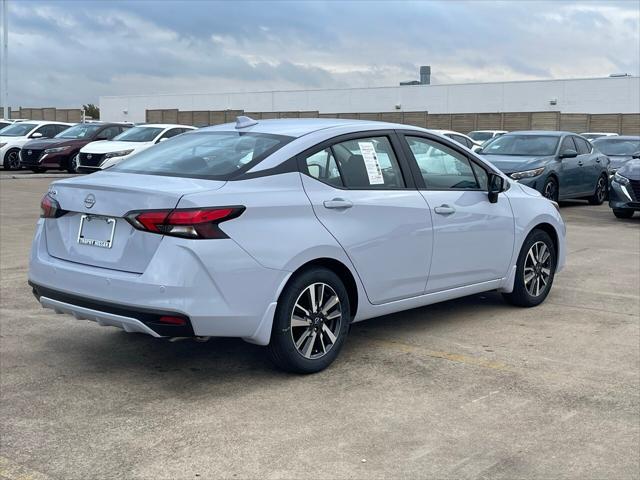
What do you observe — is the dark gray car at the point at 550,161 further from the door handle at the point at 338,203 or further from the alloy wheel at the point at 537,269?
the door handle at the point at 338,203

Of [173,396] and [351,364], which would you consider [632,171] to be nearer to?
[351,364]

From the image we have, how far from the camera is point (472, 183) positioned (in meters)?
6.70

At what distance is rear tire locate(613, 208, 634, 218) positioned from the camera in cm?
1517

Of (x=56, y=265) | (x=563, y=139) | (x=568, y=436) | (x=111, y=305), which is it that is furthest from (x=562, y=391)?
(x=563, y=139)

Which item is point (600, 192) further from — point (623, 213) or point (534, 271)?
point (534, 271)

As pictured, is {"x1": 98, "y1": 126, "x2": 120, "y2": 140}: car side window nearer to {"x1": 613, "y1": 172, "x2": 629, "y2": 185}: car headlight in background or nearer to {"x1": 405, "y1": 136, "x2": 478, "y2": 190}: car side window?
{"x1": 613, "y1": 172, "x2": 629, "y2": 185}: car headlight in background

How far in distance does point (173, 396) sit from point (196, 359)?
0.75m

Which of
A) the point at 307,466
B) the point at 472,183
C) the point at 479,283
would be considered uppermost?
the point at 472,183

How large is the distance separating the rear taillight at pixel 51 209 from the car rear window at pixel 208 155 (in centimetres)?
49

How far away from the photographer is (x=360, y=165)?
577 cm

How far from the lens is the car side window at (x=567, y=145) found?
16.5 meters

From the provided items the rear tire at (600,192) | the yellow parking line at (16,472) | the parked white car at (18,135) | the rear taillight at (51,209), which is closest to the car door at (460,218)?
the rear taillight at (51,209)

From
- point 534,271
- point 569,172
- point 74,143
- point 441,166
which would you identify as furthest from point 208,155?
point 74,143

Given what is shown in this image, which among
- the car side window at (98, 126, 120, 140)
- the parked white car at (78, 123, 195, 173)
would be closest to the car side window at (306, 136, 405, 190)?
the parked white car at (78, 123, 195, 173)
